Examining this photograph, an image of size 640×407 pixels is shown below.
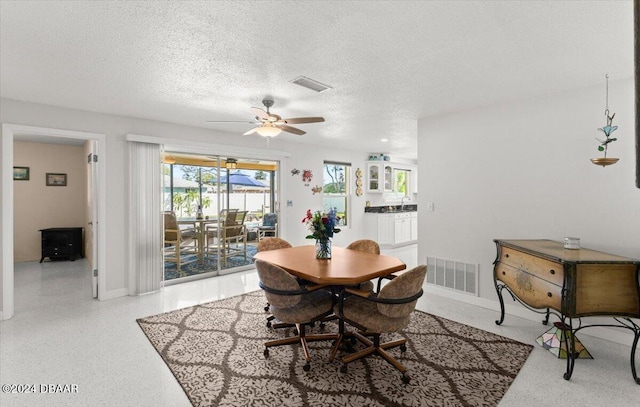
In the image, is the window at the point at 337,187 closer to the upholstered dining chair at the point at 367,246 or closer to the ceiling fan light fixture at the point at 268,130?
the upholstered dining chair at the point at 367,246

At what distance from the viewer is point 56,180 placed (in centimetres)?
625

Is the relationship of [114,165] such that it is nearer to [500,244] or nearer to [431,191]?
[431,191]

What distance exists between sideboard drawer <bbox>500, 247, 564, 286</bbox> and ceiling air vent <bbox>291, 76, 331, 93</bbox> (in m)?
2.46

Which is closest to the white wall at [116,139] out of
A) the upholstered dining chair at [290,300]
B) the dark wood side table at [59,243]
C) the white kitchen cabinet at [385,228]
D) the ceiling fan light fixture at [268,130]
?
the ceiling fan light fixture at [268,130]

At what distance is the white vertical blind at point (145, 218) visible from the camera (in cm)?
416

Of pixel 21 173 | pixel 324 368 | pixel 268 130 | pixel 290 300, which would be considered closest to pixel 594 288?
pixel 324 368

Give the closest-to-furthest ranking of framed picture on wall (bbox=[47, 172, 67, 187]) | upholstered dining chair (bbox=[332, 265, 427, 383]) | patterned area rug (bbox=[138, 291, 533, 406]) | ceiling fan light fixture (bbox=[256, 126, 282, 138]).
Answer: patterned area rug (bbox=[138, 291, 533, 406])
upholstered dining chair (bbox=[332, 265, 427, 383])
ceiling fan light fixture (bbox=[256, 126, 282, 138])
framed picture on wall (bbox=[47, 172, 67, 187])

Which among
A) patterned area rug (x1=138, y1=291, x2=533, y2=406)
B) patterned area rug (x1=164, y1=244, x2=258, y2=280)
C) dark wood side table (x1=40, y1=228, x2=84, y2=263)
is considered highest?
dark wood side table (x1=40, y1=228, x2=84, y2=263)

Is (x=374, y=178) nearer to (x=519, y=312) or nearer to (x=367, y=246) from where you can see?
(x=367, y=246)

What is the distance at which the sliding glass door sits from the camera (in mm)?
4945

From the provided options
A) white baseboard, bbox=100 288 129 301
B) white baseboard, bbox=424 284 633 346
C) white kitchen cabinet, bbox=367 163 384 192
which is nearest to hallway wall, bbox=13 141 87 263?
white baseboard, bbox=100 288 129 301

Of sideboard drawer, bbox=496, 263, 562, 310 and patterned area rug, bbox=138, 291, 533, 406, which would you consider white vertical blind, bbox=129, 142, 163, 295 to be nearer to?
patterned area rug, bbox=138, 291, 533, 406

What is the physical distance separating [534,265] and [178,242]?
15.9ft

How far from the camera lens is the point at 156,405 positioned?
77.4 inches
